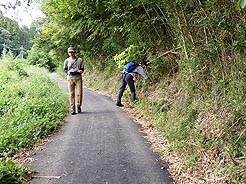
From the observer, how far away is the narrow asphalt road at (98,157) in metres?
3.64

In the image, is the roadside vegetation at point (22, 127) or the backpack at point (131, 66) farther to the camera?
the backpack at point (131, 66)

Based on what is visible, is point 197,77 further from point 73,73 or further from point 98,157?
point 73,73

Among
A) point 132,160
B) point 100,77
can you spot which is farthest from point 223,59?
point 100,77

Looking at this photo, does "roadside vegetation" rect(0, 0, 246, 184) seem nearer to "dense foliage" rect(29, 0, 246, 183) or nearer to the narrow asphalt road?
"dense foliage" rect(29, 0, 246, 183)

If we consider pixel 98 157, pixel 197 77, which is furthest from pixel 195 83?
pixel 98 157

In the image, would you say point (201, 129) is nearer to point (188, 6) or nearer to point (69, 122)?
point (188, 6)

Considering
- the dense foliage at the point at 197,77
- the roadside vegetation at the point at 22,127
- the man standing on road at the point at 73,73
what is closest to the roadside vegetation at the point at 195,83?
the dense foliage at the point at 197,77

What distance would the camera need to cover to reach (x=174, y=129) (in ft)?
16.5

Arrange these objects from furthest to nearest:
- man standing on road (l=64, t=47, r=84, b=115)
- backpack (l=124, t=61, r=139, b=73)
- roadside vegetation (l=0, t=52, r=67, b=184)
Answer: backpack (l=124, t=61, r=139, b=73) < man standing on road (l=64, t=47, r=84, b=115) < roadside vegetation (l=0, t=52, r=67, b=184)

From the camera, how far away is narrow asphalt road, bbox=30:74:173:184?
3.64m

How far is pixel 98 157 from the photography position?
14.3 ft

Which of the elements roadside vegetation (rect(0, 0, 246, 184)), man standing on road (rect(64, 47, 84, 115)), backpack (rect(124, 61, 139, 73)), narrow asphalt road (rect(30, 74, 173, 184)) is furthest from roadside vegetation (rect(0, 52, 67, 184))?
backpack (rect(124, 61, 139, 73))

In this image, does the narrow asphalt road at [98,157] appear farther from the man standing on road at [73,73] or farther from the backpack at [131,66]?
the backpack at [131,66]

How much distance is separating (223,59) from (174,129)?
153 centimetres
